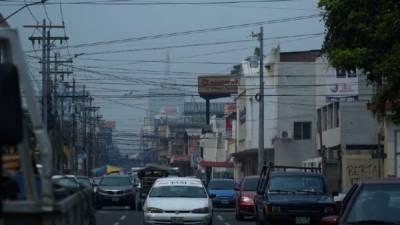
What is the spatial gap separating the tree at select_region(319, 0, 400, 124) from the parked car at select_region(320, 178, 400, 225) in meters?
11.4

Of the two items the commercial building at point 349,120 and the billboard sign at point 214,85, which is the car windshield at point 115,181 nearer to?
the commercial building at point 349,120

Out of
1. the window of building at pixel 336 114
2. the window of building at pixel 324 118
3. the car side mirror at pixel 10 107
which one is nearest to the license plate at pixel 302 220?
the car side mirror at pixel 10 107

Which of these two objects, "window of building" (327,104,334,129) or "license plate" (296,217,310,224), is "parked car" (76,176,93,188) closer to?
"license plate" (296,217,310,224)

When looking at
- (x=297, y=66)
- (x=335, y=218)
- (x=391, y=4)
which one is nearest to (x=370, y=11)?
(x=391, y=4)

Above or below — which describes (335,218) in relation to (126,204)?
above

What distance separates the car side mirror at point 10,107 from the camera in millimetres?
5539

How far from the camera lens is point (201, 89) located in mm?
114562

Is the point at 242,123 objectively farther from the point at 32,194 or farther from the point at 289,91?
the point at 32,194

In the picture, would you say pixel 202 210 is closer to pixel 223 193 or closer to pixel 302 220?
pixel 302 220

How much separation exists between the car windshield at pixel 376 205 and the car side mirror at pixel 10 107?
633 centimetres

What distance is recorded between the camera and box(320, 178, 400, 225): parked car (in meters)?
11.3

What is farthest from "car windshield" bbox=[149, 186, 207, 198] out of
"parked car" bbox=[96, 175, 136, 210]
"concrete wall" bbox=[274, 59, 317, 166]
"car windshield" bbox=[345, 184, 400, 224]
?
"concrete wall" bbox=[274, 59, 317, 166]

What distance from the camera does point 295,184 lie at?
85.7 feet

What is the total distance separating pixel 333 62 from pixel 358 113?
110 ft
